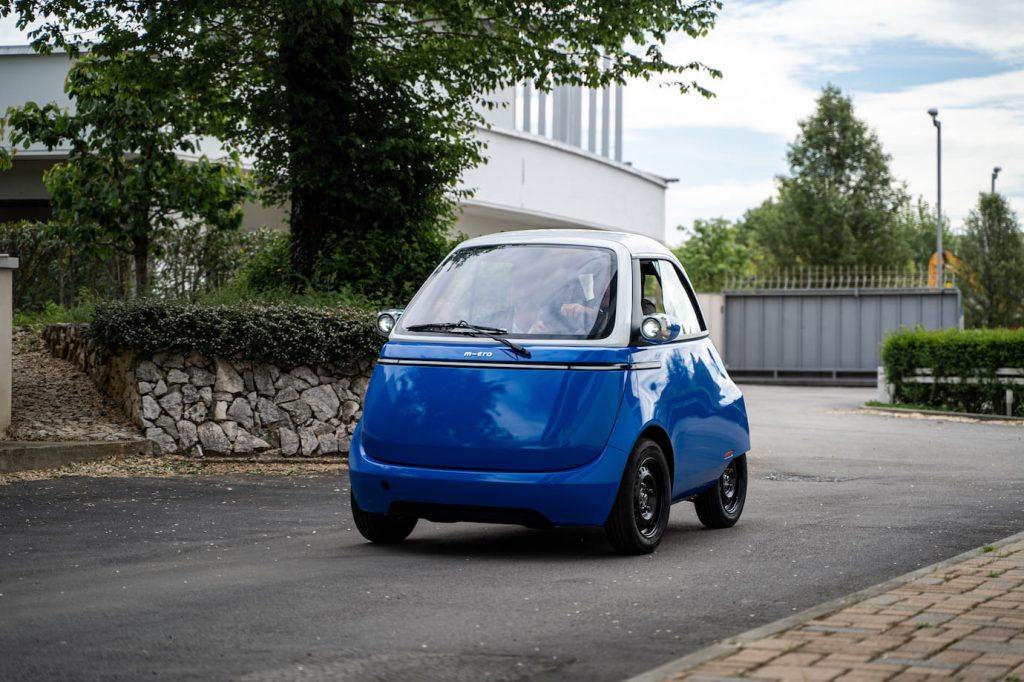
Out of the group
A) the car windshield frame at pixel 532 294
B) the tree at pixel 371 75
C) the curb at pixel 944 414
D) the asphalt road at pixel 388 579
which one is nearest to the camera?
the asphalt road at pixel 388 579

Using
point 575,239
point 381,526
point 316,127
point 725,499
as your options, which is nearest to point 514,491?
point 381,526

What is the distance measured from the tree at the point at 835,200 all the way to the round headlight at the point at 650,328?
61303 mm

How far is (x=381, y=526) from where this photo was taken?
8.98m

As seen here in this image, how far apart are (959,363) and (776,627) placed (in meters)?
22.9

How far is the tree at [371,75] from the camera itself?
16984mm

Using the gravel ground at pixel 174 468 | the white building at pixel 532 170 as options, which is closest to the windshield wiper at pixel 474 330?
the gravel ground at pixel 174 468

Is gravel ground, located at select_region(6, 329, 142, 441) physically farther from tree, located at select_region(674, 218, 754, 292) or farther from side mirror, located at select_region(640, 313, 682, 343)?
tree, located at select_region(674, 218, 754, 292)

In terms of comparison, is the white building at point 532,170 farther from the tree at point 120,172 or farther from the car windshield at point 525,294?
the car windshield at point 525,294

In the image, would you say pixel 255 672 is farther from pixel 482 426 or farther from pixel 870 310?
pixel 870 310

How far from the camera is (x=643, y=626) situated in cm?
635

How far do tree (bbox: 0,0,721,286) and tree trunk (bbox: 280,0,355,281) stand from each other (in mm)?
18

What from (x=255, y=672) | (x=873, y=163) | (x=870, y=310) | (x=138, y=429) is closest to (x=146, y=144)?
(x=138, y=429)

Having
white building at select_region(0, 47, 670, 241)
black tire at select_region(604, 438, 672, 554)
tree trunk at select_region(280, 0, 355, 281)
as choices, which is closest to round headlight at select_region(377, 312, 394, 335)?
black tire at select_region(604, 438, 672, 554)

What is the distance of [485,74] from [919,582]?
12326 millimetres
